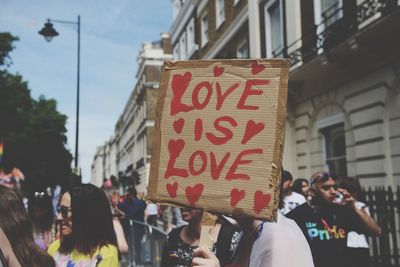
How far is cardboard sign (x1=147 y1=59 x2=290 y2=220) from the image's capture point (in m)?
2.25

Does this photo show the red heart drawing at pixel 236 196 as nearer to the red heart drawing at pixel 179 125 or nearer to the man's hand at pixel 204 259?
Result: the man's hand at pixel 204 259

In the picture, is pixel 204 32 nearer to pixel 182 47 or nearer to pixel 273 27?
pixel 182 47

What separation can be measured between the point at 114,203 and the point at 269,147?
43.2 feet

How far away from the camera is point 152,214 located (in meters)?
16.1

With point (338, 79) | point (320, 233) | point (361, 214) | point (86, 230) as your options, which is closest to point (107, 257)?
point (86, 230)

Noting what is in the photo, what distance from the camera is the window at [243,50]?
18939 mm

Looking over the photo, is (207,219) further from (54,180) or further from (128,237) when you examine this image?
(54,180)

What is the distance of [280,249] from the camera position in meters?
2.00

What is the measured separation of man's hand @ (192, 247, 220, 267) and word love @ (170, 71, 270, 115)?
0.69m

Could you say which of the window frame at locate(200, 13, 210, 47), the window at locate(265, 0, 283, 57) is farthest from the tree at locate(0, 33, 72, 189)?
the window at locate(265, 0, 283, 57)

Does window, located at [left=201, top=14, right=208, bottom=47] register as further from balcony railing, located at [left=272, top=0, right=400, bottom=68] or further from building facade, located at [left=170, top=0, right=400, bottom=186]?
balcony railing, located at [left=272, top=0, right=400, bottom=68]

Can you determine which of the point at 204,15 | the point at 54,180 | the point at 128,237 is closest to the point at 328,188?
the point at 128,237

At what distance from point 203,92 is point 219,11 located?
791 inches

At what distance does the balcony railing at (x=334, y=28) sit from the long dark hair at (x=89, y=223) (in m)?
7.26
